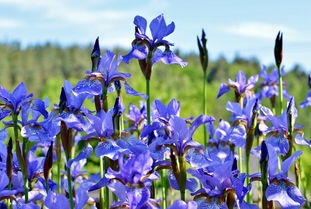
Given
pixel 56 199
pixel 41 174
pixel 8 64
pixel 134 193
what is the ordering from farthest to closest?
pixel 8 64 → pixel 41 174 → pixel 56 199 → pixel 134 193

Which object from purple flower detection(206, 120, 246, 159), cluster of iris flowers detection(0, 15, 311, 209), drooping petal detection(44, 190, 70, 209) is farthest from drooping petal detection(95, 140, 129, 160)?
purple flower detection(206, 120, 246, 159)

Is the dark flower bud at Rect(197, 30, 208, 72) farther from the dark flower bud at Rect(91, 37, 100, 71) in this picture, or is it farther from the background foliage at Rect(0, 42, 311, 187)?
the background foliage at Rect(0, 42, 311, 187)

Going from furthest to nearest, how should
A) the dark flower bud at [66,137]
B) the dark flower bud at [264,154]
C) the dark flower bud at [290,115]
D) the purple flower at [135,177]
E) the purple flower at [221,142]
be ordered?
the purple flower at [221,142], the dark flower bud at [290,115], the dark flower bud at [66,137], the dark flower bud at [264,154], the purple flower at [135,177]

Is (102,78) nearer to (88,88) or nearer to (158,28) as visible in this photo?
(88,88)

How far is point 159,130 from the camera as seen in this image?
2176 mm

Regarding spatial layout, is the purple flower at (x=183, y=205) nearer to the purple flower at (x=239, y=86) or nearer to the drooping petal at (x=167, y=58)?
the drooping petal at (x=167, y=58)

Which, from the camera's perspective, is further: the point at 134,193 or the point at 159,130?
the point at 159,130

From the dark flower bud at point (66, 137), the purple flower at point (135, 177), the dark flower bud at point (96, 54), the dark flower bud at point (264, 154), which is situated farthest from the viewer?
the dark flower bud at point (96, 54)

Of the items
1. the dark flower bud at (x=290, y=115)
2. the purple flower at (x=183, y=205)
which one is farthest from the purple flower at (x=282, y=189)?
the dark flower bud at (x=290, y=115)

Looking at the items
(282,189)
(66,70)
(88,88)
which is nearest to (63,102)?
(88,88)

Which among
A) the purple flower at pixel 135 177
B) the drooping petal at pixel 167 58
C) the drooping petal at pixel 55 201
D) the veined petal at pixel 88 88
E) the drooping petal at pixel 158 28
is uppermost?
the drooping petal at pixel 158 28

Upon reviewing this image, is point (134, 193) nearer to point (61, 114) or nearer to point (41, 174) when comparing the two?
point (61, 114)

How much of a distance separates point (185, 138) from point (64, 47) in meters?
63.7

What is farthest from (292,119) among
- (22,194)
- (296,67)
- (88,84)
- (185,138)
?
(296,67)
